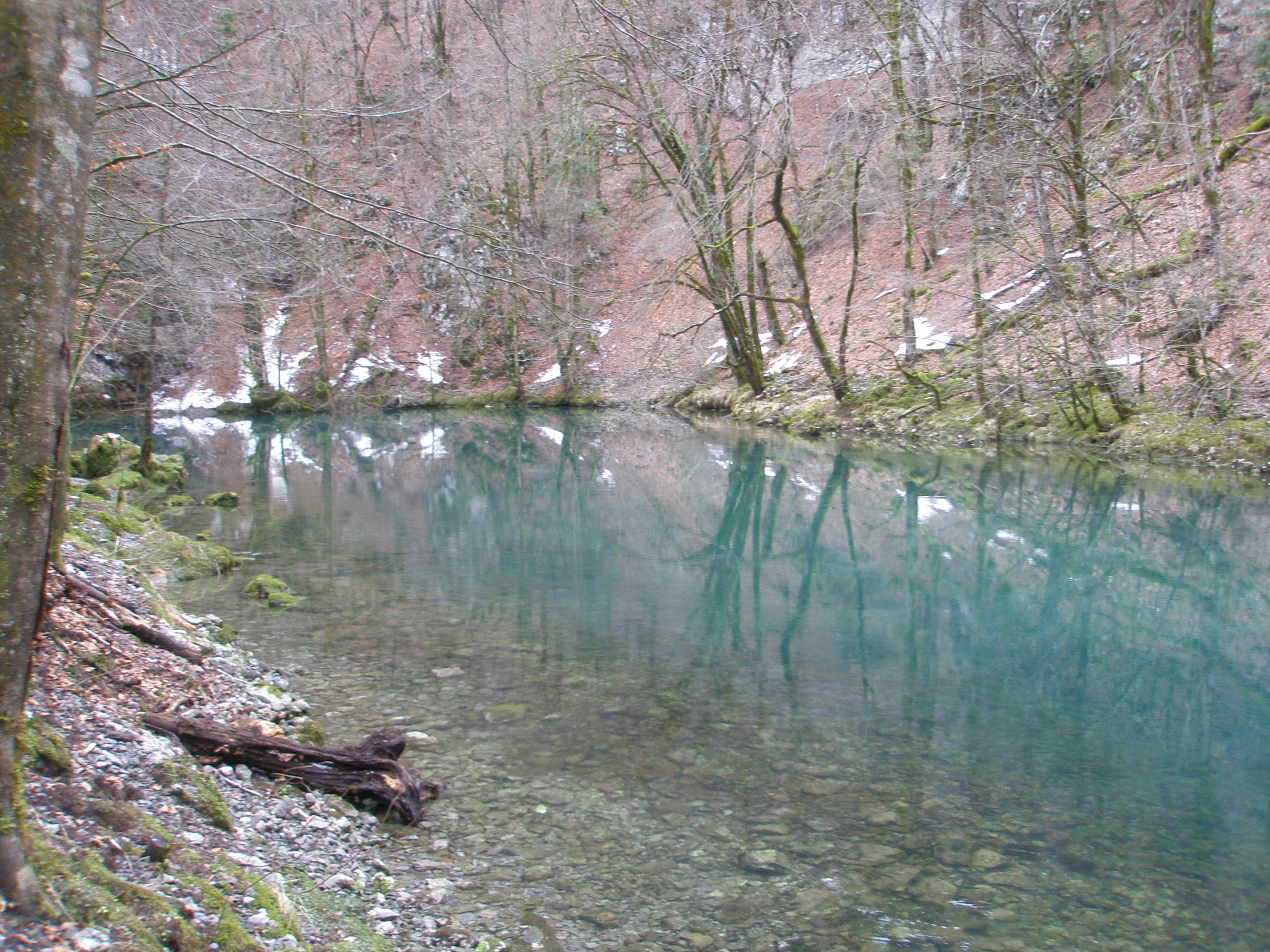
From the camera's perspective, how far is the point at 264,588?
861 centimetres

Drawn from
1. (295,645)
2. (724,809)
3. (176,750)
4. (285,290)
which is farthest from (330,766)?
(285,290)

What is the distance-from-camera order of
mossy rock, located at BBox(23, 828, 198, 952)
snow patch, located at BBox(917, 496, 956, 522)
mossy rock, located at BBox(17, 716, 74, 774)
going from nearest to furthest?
mossy rock, located at BBox(23, 828, 198, 952), mossy rock, located at BBox(17, 716, 74, 774), snow patch, located at BBox(917, 496, 956, 522)

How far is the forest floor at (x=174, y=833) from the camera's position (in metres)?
2.44

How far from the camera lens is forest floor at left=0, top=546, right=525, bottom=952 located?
2.44m

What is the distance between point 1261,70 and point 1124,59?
5.31 m

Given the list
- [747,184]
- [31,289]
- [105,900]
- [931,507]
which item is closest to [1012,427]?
[931,507]

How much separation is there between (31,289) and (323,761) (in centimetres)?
308

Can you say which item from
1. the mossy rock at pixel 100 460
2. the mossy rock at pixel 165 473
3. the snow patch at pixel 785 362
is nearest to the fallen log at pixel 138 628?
the mossy rock at pixel 100 460

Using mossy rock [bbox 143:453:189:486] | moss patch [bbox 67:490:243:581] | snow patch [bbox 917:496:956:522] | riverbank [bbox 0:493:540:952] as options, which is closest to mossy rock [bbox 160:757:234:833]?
riverbank [bbox 0:493:540:952]

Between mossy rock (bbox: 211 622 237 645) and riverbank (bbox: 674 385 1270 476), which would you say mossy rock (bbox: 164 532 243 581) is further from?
riverbank (bbox: 674 385 1270 476)

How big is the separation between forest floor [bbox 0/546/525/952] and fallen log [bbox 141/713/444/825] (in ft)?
0.25

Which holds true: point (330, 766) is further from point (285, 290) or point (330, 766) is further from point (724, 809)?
point (285, 290)

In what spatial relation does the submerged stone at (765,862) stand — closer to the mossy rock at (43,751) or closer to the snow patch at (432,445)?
the mossy rock at (43,751)

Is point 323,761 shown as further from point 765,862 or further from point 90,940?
point 90,940
